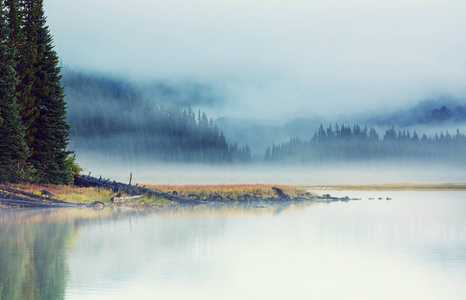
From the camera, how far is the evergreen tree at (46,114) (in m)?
53.5

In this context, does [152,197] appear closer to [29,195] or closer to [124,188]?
[124,188]

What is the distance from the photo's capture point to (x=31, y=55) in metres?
53.0

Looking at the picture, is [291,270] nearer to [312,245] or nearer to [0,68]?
A: [312,245]

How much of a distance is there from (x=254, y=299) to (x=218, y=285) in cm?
184

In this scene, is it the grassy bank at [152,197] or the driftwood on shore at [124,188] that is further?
the driftwood on shore at [124,188]

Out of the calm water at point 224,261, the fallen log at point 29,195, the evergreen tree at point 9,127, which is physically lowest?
the calm water at point 224,261

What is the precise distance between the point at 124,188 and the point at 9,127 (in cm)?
1369

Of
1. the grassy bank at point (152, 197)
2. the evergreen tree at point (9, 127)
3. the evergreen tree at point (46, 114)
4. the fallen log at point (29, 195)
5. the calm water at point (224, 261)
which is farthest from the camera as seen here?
the evergreen tree at point (46, 114)

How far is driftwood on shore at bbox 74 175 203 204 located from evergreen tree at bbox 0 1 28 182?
10770mm

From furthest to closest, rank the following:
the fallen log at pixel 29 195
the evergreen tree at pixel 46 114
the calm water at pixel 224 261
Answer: the evergreen tree at pixel 46 114, the fallen log at pixel 29 195, the calm water at pixel 224 261

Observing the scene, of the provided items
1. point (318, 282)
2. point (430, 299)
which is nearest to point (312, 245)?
point (318, 282)

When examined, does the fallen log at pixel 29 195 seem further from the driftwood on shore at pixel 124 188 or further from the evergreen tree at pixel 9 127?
the driftwood on shore at pixel 124 188

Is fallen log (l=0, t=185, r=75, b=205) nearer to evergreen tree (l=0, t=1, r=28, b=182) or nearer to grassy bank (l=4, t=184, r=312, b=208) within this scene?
grassy bank (l=4, t=184, r=312, b=208)

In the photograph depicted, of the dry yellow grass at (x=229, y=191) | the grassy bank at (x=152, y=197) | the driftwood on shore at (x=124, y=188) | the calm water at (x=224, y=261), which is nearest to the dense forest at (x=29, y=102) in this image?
the grassy bank at (x=152, y=197)
